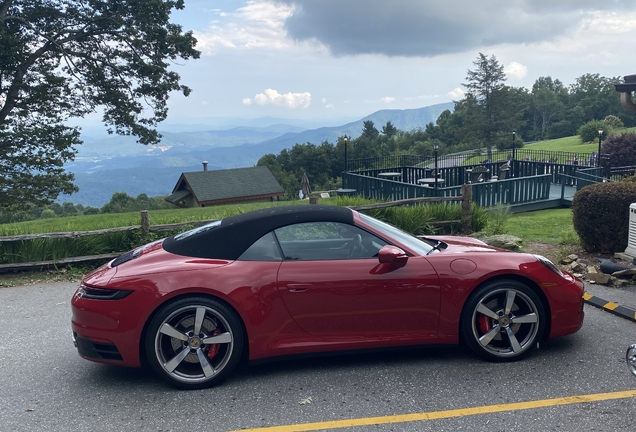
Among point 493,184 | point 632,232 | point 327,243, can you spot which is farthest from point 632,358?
point 493,184

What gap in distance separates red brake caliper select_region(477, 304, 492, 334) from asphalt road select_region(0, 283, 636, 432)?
27 cm

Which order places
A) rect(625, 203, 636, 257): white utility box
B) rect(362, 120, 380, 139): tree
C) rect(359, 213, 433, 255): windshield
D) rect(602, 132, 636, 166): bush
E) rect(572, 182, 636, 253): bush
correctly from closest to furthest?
rect(359, 213, 433, 255): windshield
rect(625, 203, 636, 257): white utility box
rect(572, 182, 636, 253): bush
rect(602, 132, 636, 166): bush
rect(362, 120, 380, 139): tree

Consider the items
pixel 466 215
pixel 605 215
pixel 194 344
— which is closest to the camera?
pixel 194 344

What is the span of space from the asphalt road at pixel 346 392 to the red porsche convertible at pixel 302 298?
0.73 ft

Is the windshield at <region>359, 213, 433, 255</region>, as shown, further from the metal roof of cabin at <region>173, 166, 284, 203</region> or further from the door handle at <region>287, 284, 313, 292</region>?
the metal roof of cabin at <region>173, 166, 284, 203</region>

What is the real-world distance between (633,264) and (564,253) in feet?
4.60

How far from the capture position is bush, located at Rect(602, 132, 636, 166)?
89.2 feet

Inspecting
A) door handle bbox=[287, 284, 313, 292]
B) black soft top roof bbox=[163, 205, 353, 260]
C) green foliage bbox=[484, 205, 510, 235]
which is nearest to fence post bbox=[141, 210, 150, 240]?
black soft top roof bbox=[163, 205, 353, 260]

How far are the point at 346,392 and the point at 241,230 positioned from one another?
1.56 m

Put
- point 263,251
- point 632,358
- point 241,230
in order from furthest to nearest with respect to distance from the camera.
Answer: point 241,230 < point 263,251 < point 632,358

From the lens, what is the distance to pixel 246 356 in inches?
168

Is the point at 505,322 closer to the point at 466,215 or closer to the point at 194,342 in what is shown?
the point at 194,342

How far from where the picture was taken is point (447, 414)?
3.60 metres

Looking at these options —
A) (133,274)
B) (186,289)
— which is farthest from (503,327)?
(133,274)
